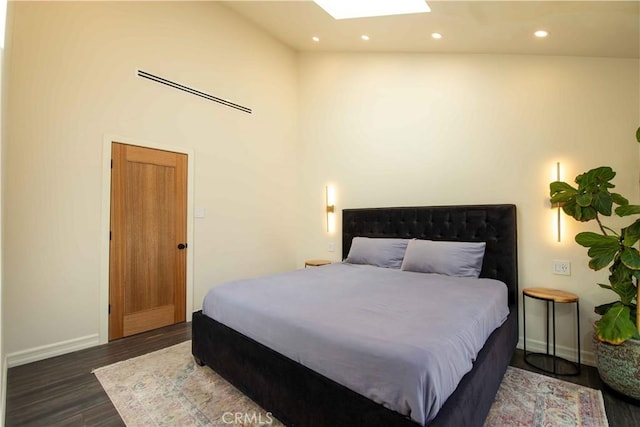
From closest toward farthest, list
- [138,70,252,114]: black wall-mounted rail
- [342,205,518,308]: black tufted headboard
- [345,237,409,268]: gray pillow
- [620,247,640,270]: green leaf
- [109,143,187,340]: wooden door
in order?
[620,247,640,270]: green leaf, [342,205,518,308]: black tufted headboard, [109,143,187,340]: wooden door, [138,70,252,114]: black wall-mounted rail, [345,237,409,268]: gray pillow

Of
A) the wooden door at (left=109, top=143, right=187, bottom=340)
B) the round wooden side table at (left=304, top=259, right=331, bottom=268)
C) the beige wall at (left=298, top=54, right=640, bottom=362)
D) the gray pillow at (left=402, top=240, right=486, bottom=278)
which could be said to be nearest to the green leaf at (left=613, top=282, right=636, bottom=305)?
the beige wall at (left=298, top=54, right=640, bottom=362)

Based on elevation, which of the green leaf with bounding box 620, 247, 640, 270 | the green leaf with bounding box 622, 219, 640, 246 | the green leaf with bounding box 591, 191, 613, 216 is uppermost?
the green leaf with bounding box 591, 191, 613, 216

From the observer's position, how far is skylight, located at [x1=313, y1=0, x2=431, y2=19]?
2.71m

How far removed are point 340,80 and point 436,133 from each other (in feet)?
5.58

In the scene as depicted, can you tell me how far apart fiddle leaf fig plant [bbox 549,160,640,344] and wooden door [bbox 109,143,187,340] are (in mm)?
3732

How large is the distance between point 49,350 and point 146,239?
1.21 m

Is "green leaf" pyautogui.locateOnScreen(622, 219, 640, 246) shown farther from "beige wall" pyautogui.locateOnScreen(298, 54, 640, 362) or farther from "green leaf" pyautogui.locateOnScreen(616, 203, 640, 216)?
"beige wall" pyautogui.locateOnScreen(298, 54, 640, 362)

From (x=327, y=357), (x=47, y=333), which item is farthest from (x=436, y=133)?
(x=47, y=333)

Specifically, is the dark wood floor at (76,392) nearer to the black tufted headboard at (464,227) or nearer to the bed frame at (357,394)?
the bed frame at (357,394)

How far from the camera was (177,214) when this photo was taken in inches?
138

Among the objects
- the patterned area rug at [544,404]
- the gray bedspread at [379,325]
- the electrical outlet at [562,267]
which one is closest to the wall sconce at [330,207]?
the gray bedspread at [379,325]

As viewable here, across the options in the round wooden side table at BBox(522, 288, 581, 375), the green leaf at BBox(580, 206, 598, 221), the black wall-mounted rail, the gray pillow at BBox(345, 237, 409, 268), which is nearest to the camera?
the green leaf at BBox(580, 206, 598, 221)

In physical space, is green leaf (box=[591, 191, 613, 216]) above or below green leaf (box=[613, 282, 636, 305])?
above
